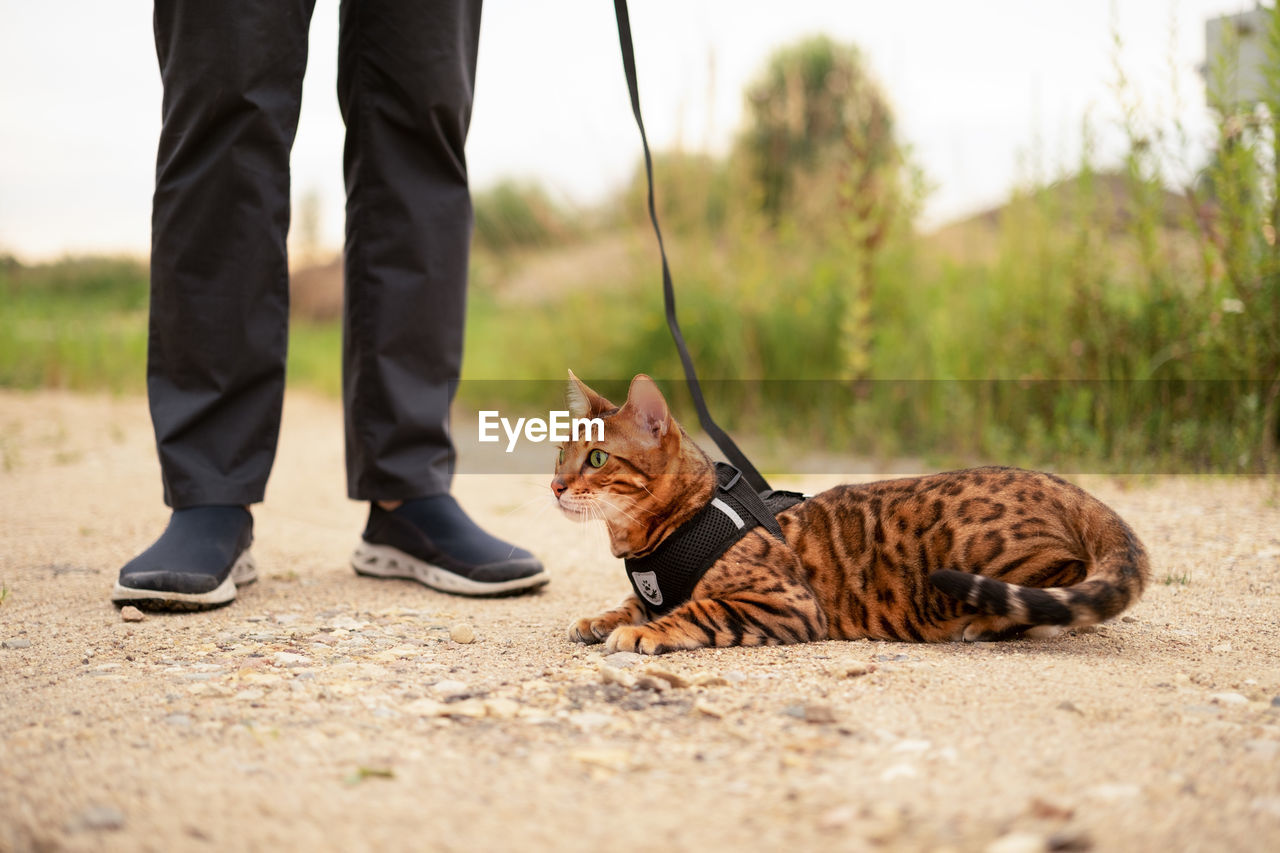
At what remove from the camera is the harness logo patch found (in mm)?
2205

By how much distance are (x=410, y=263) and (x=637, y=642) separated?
1.31m

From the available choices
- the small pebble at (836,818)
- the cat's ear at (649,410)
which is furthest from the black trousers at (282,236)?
the small pebble at (836,818)

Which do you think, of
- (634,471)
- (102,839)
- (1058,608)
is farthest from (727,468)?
(102,839)

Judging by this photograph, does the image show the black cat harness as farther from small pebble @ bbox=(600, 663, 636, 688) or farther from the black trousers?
the black trousers

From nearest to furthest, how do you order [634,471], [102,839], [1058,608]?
[102,839]
[1058,608]
[634,471]

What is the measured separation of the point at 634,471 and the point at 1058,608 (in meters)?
0.98

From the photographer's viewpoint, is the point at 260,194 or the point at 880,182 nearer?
the point at 260,194

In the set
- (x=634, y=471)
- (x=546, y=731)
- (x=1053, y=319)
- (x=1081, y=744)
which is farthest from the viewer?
(x=1053, y=319)

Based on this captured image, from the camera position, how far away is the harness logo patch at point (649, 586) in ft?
7.23

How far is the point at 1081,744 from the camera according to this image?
4.64 ft

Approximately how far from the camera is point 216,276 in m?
2.42

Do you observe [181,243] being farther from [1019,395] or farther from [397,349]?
[1019,395]

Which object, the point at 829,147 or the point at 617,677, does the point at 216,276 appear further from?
the point at 829,147

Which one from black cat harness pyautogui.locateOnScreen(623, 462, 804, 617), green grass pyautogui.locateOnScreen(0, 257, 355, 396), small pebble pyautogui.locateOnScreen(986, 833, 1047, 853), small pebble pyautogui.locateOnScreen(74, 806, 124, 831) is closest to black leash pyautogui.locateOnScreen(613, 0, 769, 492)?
black cat harness pyautogui.locateOnScreen(623, 462, 804, 617)
